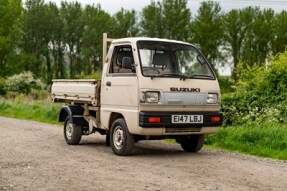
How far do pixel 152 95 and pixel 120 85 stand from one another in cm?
88

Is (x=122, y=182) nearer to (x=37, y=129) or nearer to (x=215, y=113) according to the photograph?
(x=215, y=113)

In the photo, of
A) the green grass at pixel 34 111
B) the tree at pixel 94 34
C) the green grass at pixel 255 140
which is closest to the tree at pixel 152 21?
the tree at pixel 94 34

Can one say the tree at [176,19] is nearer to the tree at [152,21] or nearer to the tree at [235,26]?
the tree at [152,21]

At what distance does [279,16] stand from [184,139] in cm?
4803

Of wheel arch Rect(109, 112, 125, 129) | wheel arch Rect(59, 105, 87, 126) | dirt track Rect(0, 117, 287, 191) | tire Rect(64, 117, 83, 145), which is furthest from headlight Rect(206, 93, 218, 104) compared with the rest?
tire Rect(64, 117, 83, 145)

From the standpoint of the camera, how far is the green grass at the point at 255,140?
34.5 ft

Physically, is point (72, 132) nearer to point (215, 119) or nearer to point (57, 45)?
point (215, 119)

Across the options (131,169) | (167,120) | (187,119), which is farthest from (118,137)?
(131,169)

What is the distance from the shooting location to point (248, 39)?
177ft

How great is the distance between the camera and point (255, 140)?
11250 mm

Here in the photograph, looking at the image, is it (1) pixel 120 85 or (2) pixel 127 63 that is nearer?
(2) pixel 127 63

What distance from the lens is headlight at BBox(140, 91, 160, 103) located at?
912cm

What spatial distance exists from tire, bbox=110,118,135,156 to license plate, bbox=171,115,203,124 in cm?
93

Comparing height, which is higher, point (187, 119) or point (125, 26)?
point (125, 26)
